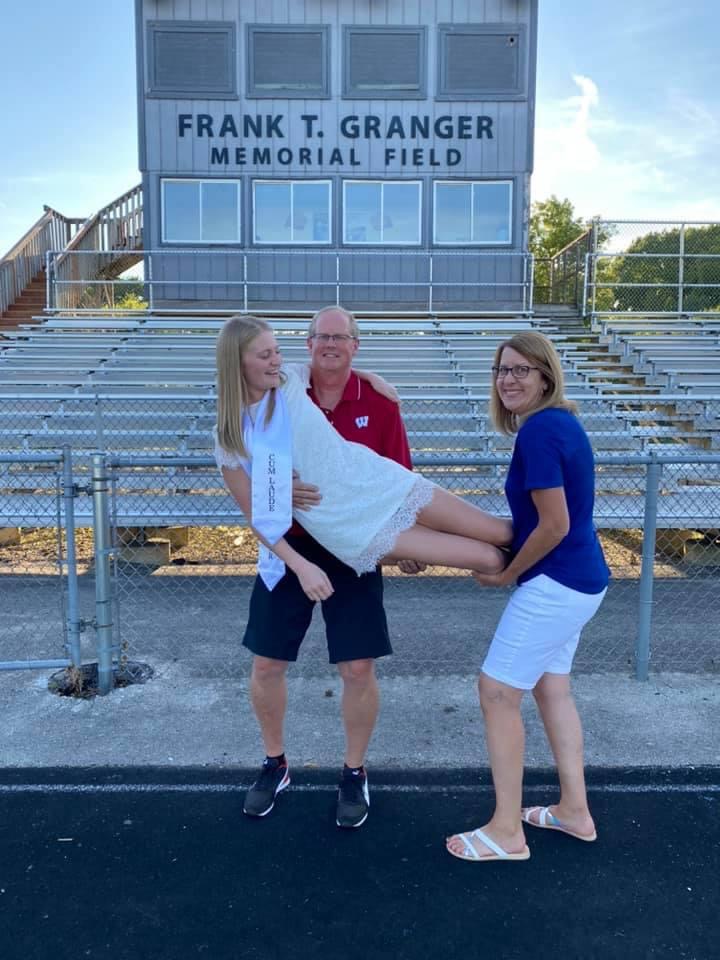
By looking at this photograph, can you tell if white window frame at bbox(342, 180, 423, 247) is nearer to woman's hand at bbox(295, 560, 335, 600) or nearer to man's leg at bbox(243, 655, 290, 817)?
man's leg at bbox(243, 655, 290, 817)

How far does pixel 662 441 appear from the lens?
958 cm

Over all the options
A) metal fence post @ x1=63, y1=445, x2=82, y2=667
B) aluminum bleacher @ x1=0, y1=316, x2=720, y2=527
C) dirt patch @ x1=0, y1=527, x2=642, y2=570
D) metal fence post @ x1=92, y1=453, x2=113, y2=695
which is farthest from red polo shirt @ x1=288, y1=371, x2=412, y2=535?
dirt patch @ x1=0, y1=527, x2=642, y2=570

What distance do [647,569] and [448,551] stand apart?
191cm

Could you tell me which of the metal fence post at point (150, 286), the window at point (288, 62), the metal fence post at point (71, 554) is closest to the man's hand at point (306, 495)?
the metal fence post at point (71, 554)

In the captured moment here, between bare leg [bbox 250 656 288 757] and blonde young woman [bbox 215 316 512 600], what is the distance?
0.42 m

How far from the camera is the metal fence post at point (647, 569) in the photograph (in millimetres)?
4098

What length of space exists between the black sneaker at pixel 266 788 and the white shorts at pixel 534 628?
1036mm

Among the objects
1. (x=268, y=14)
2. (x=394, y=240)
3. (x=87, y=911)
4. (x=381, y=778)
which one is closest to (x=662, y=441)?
(x=394, y=240)

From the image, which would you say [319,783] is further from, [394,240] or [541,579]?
[394,240]

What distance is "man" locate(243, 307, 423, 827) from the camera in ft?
8.91

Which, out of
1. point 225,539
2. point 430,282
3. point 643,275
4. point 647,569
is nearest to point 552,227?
point 643,275

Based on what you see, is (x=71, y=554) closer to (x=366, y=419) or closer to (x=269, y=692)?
(x=269, y=692)

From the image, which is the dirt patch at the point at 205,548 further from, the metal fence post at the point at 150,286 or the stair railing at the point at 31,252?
the stair railing at the point at 31,252

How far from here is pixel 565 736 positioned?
2727mm
